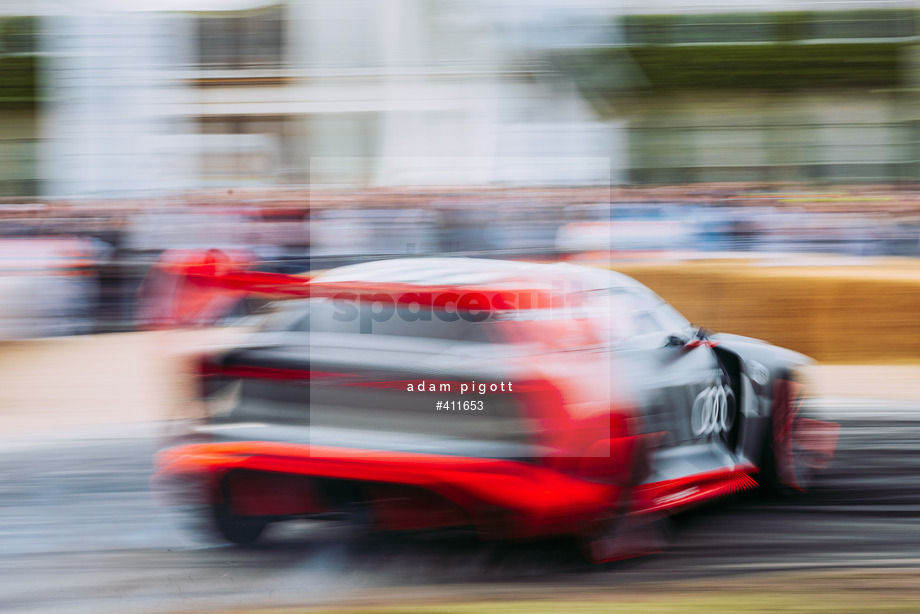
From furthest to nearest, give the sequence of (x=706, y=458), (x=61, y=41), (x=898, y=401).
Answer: (x=61, y=41), (x=898, y=401), (x=706, y=458)

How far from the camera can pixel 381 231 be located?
1316 centimetres

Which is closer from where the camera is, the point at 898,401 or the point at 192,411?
the point at 192,411

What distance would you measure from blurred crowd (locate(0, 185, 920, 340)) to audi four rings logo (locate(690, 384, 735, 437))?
794 centimetres

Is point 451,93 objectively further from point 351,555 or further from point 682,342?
point 351,555

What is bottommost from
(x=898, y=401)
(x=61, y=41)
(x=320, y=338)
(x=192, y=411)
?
(x=898, y=401)

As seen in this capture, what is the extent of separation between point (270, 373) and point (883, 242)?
1163cm

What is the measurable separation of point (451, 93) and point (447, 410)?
21844mm

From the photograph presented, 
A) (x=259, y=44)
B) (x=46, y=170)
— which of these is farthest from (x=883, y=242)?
(x=46, y=170)

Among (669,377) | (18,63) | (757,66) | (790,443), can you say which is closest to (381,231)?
(790,443)

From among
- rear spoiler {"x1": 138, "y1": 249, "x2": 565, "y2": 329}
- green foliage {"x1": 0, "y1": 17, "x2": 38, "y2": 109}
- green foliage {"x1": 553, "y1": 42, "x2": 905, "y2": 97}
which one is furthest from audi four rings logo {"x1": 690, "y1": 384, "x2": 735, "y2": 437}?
green foliage {"x1": 0, "y1": 17, "x2": 38, "y2": 109}

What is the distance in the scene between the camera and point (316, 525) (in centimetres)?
457

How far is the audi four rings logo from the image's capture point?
4.03 meters

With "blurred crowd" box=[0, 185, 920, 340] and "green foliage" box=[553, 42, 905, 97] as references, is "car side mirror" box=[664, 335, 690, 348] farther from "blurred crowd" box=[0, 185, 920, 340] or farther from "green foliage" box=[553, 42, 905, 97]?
"green foliage" box=[553, 42, 905, 97]

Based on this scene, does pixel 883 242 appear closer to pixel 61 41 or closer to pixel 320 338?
pixel 320 338
